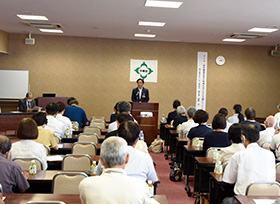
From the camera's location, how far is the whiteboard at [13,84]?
11.7m

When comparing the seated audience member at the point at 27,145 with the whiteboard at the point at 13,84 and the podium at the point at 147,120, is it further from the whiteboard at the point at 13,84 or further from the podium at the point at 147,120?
the whiteboard at the point at 13,84

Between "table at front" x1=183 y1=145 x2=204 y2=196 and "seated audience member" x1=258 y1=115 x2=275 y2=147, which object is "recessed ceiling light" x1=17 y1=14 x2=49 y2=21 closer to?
"table at front" x1=183 y1=145 x2=204 y2=196

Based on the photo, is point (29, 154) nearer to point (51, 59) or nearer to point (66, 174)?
point (66, 174)

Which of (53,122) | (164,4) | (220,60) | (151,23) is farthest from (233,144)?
(220,60)

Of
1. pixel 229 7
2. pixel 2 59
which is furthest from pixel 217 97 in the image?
pixel 2 59

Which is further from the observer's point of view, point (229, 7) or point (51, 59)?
point (51, 59)

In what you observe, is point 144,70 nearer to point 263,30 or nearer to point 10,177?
point 263,30

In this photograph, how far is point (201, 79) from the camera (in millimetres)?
12844

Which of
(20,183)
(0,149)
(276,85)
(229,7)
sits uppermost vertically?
(229,7)

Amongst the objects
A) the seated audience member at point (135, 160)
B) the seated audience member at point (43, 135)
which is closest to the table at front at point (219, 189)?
the seated audience member at point (135, 160)

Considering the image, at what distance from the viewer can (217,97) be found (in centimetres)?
1296

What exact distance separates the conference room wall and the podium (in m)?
3.39

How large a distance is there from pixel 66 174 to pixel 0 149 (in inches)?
27.5

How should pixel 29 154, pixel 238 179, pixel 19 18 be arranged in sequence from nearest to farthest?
pixel 238 179
pixel 29 154
pixel 19 18
